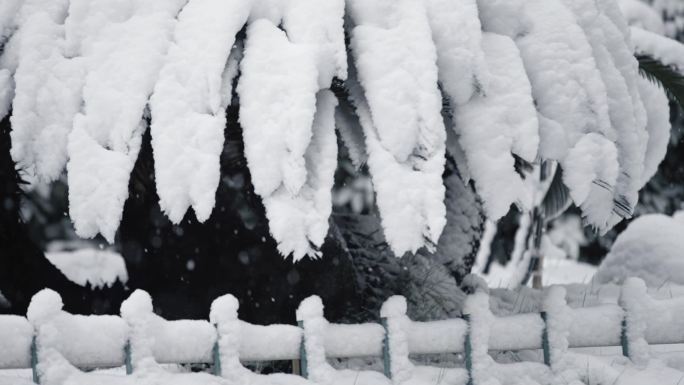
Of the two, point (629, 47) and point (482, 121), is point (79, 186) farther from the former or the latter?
point (629, 47)

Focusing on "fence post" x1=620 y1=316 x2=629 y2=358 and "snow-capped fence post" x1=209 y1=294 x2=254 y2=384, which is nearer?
"snow-capped fence post" x1=209 y1=294 x2=254 y2=384

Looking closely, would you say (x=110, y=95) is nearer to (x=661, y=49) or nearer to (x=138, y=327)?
(x=138, y=327)

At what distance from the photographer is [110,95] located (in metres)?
2.09

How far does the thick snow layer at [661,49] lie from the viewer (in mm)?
3432

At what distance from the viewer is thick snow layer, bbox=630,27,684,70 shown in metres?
3.43

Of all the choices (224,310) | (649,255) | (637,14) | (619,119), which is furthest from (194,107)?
(637,14)

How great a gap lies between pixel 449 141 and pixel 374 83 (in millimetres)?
362

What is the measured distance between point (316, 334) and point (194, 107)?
0.73 m

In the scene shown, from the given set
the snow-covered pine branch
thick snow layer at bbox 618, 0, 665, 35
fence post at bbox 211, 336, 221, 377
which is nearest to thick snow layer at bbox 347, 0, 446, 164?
the snow-covered pine branch

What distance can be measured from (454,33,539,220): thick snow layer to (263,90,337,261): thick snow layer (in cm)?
43

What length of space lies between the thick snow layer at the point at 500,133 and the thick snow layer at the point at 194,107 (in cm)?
74

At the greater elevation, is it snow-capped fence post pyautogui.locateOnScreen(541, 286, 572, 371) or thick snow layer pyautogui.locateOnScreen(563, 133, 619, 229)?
thick snow layer pyautogui.locateOnScreen(563, 133, 619, 229)

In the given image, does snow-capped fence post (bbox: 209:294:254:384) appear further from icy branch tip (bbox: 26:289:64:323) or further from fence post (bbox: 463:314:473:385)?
fence post (bbox: 463:314:473:385)

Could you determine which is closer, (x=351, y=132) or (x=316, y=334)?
(x=316, y=334)
